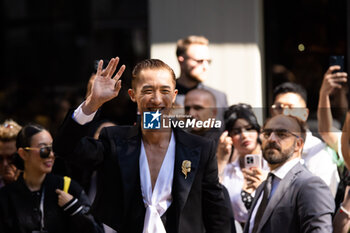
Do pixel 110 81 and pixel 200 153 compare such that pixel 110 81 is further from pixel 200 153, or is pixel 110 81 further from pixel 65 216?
pixel 65 216

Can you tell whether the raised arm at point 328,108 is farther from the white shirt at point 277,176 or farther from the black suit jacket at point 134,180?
the black suit jacket at point 134,180

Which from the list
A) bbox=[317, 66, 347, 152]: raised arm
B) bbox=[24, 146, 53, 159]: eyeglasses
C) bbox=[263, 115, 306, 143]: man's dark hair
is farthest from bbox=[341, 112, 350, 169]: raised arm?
bbox=[24, 146, 53, 159]: eyeglasses

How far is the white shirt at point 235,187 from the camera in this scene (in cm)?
470

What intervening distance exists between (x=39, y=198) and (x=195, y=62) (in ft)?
5.07

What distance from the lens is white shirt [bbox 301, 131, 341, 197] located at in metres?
4.52

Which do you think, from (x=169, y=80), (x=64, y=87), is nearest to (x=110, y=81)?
(x=169, y=80)

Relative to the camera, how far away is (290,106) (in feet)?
15.7

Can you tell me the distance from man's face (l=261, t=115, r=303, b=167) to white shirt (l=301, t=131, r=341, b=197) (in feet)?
0.58

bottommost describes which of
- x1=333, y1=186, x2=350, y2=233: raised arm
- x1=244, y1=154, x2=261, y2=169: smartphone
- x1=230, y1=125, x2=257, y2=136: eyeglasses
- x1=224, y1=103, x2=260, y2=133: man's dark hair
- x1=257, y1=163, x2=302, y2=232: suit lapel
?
x1=333, y1=186, x2=350, y2=233: raised arm

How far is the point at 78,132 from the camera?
371cm

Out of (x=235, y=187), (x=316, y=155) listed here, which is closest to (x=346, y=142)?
(x=316, y=155)

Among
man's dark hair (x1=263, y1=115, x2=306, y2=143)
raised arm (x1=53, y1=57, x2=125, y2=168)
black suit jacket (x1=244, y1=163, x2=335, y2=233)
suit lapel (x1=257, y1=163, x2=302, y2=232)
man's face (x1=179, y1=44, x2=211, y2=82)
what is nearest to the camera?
raised arm (x1=53, y1=57, x2=125, y2=168)

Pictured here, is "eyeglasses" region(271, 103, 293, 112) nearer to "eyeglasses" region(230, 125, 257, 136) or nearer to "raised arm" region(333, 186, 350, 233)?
"eyeglasses" region(230, 125, 257, 136)

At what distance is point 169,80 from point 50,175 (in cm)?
140
